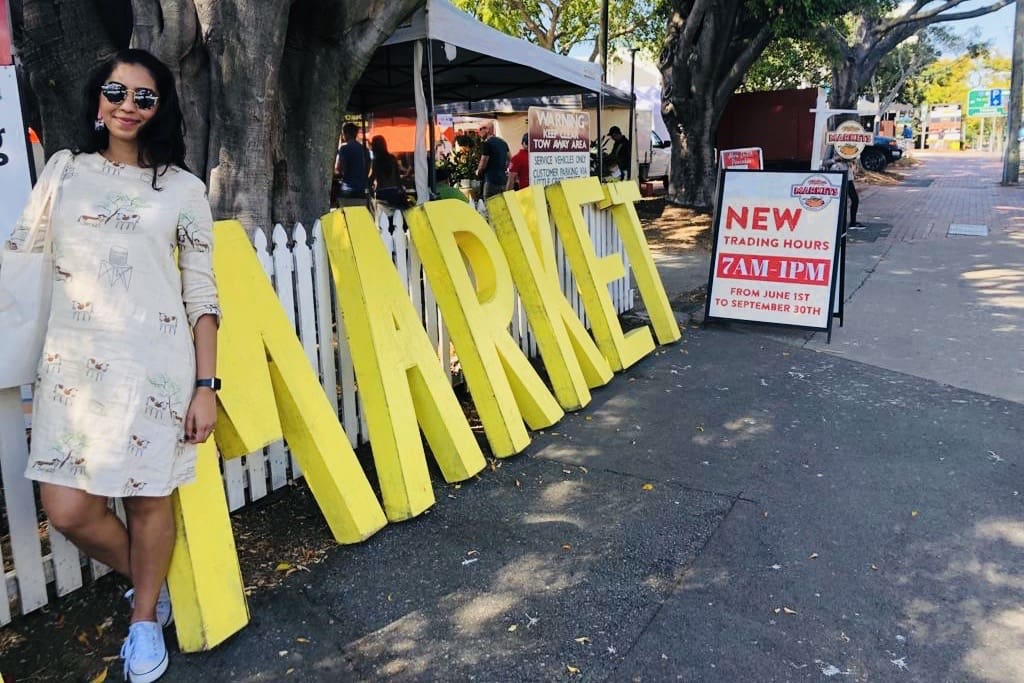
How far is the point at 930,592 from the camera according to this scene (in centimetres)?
308

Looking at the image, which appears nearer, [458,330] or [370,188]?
[458,330]

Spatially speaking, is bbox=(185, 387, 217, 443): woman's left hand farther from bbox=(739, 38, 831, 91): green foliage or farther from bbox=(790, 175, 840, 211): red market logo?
bbox=(739, 38, 831, 91): green foliage

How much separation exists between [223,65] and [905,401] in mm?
4901

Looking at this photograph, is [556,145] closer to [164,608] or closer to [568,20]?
[164,608]

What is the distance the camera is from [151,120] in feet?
7.74

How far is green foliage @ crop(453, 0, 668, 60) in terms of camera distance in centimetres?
2172

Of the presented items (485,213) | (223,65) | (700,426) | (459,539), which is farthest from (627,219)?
(459,539)

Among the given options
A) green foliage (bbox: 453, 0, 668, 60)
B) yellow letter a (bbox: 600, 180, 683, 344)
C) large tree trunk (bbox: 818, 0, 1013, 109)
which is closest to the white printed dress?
yellow letter a (bbox: 600, 180, 683, 344)

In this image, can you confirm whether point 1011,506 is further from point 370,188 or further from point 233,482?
point 370,188

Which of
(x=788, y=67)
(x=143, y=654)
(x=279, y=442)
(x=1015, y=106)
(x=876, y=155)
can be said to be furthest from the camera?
(x=788, y=67)

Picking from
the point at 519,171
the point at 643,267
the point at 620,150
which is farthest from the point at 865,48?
the point at 643,267

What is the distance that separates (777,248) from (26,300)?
5.99 meters

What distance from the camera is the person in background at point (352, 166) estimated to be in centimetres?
1041

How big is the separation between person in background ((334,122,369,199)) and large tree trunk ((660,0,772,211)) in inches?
264
